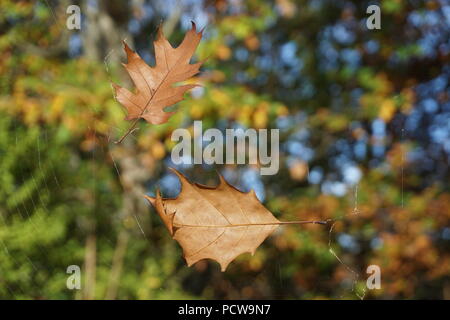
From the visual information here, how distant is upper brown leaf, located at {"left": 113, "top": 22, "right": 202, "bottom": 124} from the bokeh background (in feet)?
2.32

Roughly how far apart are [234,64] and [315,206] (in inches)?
23.6

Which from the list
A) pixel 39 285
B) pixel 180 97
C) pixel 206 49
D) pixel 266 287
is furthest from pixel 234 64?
pixel 180 97

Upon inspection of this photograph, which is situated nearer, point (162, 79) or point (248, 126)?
point (162, 79)

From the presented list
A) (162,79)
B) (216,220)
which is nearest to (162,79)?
(162,79)

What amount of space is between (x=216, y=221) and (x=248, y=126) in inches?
46.6

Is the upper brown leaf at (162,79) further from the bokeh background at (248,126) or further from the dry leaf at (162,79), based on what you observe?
the bokeh background at (248,126)

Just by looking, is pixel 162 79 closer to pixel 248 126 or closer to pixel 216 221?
pixel 216 221

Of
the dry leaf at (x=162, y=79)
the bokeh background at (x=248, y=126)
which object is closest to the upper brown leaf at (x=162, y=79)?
the dry leaf at (x=162, y=79)

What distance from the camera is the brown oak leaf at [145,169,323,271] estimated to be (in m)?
0.36

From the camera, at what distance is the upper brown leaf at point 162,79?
360mm

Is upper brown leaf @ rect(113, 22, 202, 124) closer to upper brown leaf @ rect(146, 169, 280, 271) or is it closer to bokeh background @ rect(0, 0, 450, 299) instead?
upper brown leaf @ rect(146, 169, 280, 271)

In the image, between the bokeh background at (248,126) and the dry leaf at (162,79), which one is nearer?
the dry leaf at (162,79)

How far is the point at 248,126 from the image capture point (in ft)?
5.04

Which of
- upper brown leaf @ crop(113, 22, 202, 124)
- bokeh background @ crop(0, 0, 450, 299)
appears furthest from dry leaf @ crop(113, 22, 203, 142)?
bokeh background @ crop(0, 0, 450, 299)
